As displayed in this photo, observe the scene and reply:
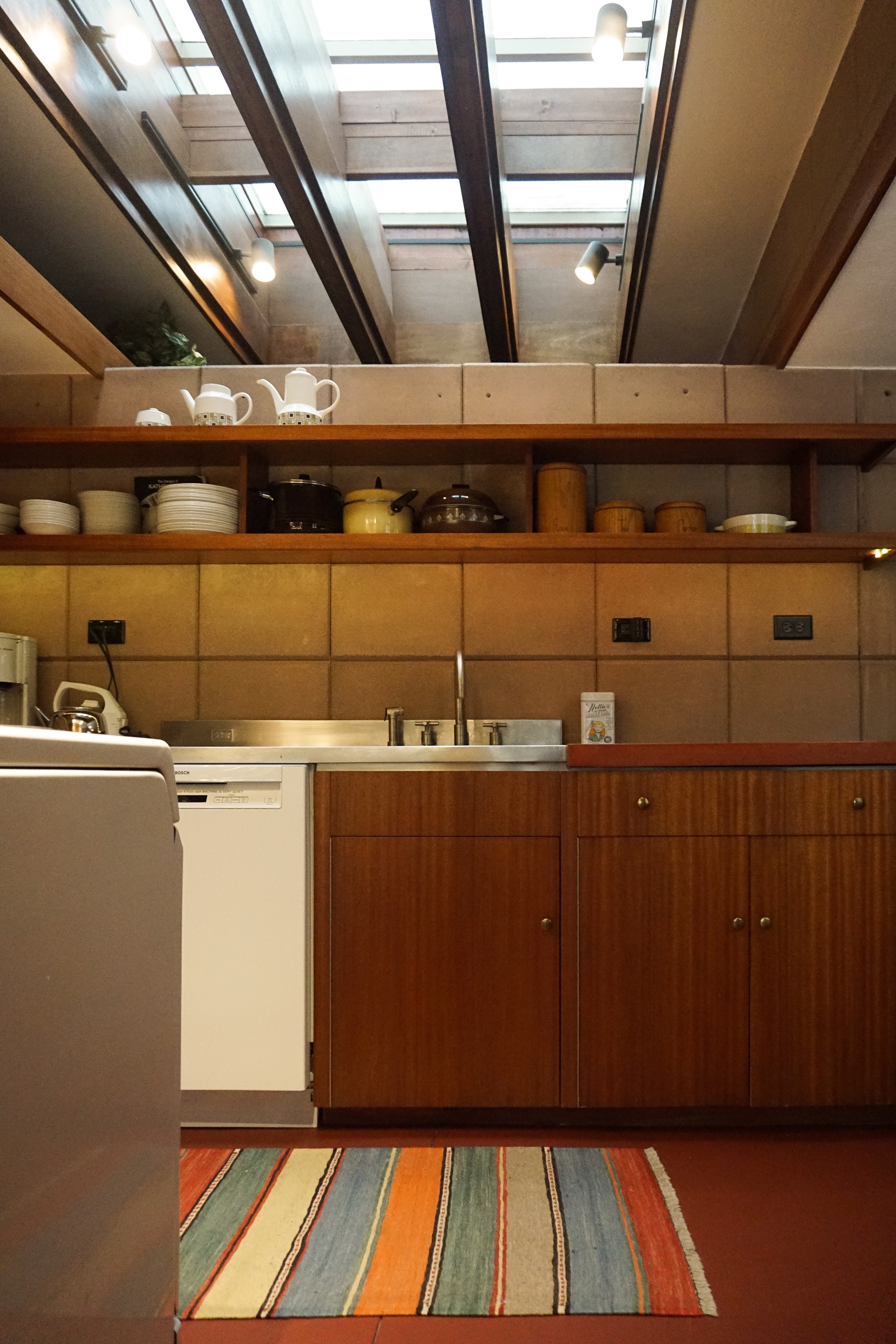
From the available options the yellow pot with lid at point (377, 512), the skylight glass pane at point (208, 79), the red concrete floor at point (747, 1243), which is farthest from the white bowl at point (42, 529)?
the red concrete floor at point (747, 1243)

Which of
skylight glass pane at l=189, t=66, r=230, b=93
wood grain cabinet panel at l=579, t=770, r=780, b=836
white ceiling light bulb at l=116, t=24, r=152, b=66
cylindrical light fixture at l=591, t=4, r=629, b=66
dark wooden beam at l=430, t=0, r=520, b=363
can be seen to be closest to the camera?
dark wooden beam at l=430, t=0, r=520, b=363

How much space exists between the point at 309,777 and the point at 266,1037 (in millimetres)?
628

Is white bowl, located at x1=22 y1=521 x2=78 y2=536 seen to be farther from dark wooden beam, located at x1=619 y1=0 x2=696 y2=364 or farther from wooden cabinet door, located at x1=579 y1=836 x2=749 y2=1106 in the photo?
dark wooden beam, located at x1=619 y1=0 x2=696 y2=364

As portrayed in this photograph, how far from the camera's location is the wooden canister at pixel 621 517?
109 inches

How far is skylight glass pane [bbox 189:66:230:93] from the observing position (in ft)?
8.50

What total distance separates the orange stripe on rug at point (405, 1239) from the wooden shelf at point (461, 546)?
1.62 metres

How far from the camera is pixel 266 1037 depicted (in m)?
2.13

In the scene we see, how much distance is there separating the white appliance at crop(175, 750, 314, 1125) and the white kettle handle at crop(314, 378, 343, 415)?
45.8 inches

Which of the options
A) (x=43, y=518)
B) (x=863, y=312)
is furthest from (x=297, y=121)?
(x=863, y=312)

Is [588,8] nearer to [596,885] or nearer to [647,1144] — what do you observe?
[596,885]

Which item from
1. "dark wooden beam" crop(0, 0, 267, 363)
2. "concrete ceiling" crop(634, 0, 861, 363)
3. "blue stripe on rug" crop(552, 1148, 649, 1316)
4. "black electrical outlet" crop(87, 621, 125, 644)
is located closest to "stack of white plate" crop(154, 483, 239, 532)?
"black electrical outlet" crop(87, 621, 125, 644)

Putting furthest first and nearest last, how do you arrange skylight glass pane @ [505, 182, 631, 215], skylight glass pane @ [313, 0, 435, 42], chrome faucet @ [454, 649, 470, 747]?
skylight glass pane @ [505, 182, 631, 215]
chrome faucet @ [454, 649, 470, 747]
skylight glass pane @ [313, 0, 435, 42]

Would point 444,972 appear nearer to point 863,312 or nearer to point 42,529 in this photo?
point 42,529

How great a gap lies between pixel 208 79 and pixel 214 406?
0.95 m
